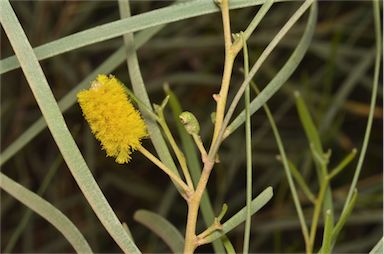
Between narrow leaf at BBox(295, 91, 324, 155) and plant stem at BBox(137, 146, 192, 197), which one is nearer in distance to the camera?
plant stem at BBox(137, 146, 192, 197)

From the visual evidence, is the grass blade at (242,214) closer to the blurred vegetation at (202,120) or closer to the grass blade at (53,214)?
the grass blade at (53,214)

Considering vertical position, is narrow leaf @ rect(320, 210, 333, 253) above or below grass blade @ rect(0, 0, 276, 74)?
below

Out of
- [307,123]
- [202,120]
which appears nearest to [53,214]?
[307,123]

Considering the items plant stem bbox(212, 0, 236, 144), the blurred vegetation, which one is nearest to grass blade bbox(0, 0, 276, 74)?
plant stem bbox(212, 0, 236, 144)

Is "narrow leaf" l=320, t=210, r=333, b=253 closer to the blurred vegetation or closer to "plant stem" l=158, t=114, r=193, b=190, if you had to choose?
"plant stem" l=158, t=114, r=193, b=190

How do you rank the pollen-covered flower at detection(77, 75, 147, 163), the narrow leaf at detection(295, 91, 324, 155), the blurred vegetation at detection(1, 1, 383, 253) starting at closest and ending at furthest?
the pollen-covered flower at detection(77, 75, 147, 163) → the narrow leaf at detection(295, 91, 324, 155) → the blurred vegetation at detection(1, 1, 383, 253)

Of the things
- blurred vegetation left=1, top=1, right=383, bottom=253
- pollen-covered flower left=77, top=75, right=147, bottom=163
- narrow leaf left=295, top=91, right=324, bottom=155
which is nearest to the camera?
pollen-covered flower left=77, top=75, right=147, bottom=163

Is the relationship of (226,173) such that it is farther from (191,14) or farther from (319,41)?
(191,14)

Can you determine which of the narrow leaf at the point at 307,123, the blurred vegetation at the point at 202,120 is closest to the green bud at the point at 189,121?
the narrow leaf at the point at 307,123

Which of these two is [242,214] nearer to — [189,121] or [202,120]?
[189,121]

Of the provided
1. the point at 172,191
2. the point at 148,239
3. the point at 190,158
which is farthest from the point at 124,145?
the point at 148,239
